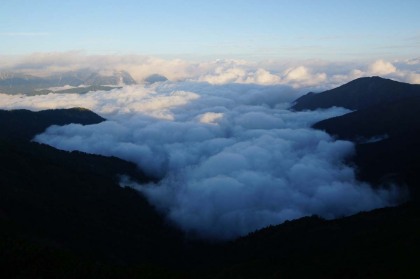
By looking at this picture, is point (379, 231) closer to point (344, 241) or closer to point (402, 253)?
point (344, 241)

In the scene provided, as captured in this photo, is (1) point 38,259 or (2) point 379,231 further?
(2) point 379,231

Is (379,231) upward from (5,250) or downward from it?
downward

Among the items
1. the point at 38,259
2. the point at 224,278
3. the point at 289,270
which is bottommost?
the point at 224,278

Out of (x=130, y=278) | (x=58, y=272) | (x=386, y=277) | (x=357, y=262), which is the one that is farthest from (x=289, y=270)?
(x=58, y=272)

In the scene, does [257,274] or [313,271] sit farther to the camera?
[257,274]

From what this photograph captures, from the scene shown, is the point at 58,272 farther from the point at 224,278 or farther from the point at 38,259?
the point at 224,278

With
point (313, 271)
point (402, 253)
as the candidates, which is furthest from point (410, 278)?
point (313, 271)

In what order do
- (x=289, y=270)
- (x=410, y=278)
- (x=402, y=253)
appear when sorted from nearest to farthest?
(x=410, y=278) → (x=402, y=253) → (x=289, y=270)

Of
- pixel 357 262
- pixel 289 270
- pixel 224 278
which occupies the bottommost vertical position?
pixel 224 278

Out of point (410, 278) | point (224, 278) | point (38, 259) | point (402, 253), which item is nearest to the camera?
point (410, 278)
